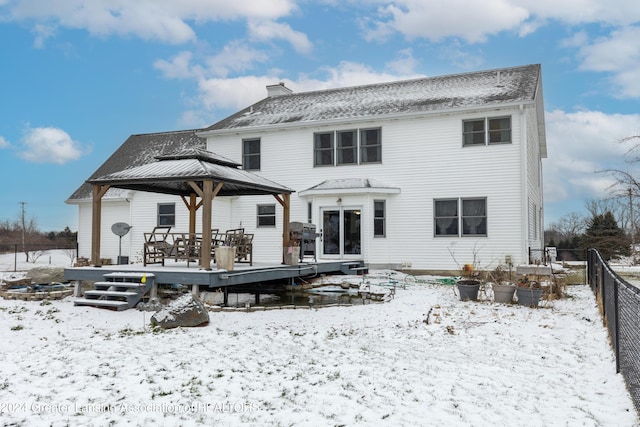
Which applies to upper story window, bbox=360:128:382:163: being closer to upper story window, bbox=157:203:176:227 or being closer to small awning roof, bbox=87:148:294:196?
small awning roof, bbox=87:148:294:196

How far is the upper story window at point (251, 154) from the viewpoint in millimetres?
19797

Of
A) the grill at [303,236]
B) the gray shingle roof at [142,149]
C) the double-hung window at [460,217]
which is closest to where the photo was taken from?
the grill at [303,236]

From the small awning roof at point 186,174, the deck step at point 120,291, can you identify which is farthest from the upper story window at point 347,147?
the deck step at point 120,291

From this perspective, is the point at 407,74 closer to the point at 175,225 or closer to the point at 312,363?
the point at 175,225

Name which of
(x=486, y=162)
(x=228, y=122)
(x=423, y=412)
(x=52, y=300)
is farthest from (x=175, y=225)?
(x=423, y=412)

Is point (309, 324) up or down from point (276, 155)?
down

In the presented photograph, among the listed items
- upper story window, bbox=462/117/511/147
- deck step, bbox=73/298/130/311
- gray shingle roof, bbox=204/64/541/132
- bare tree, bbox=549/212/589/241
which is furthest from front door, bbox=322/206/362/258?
bare tree, bbox=549/212/589/241

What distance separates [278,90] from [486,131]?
1041cm

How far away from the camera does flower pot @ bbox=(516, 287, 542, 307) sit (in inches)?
394

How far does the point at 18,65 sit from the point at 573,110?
2185 centimetres

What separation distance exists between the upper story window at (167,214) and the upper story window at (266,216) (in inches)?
146

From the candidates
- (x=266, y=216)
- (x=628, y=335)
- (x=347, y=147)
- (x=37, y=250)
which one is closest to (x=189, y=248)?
(x=266, y=216)

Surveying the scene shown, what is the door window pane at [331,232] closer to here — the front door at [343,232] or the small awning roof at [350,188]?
the front door at [343,232]

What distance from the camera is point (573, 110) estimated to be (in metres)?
23.0
